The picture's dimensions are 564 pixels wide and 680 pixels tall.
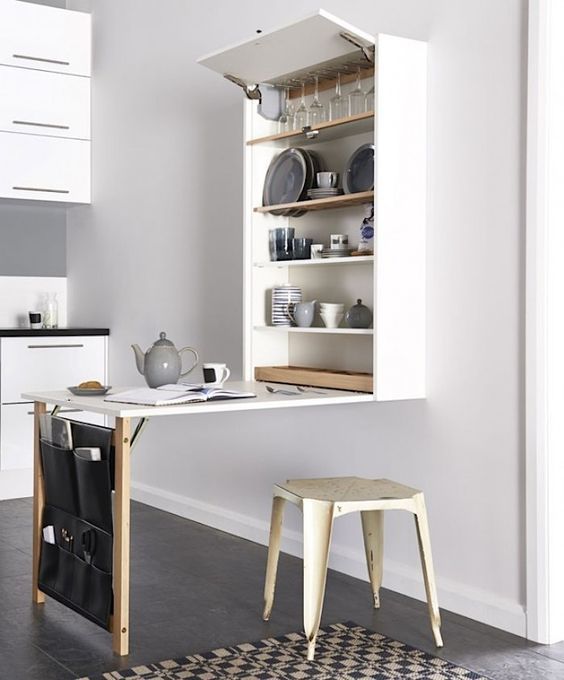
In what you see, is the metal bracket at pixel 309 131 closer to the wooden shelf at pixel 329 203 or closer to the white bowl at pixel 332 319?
the wooden shelf at pixel 329 203

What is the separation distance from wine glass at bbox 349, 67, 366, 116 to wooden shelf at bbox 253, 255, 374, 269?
1.87 ft

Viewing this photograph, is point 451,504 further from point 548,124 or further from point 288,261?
point 548,124

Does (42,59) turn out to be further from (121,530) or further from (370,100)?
(121,530)

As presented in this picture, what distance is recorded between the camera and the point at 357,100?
3.59 m

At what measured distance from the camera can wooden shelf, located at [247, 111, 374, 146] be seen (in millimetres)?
3383

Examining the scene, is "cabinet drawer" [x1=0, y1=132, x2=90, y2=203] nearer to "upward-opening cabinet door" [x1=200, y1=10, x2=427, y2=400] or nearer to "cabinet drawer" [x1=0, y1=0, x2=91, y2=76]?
"cabinet drawer" [x1=0, y1=0, x2=91, y2=76]

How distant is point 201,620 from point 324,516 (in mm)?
647

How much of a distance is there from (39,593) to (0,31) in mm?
3297

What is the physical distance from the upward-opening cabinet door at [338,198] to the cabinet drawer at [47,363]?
1.86 meters

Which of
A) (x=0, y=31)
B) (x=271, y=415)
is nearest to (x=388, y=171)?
(x=271, y=415)

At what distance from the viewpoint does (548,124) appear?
2.96 metres

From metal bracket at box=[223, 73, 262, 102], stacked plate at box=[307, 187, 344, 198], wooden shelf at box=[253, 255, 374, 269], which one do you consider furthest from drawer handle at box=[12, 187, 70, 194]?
stacked plate at box=[307, 187, 344, 198]

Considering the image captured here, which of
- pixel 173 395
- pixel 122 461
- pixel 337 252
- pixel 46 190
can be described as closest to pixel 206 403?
pixel 173 395

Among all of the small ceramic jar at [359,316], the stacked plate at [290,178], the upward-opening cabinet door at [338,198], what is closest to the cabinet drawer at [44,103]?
the upward-opening cabinet door at [338,198]
